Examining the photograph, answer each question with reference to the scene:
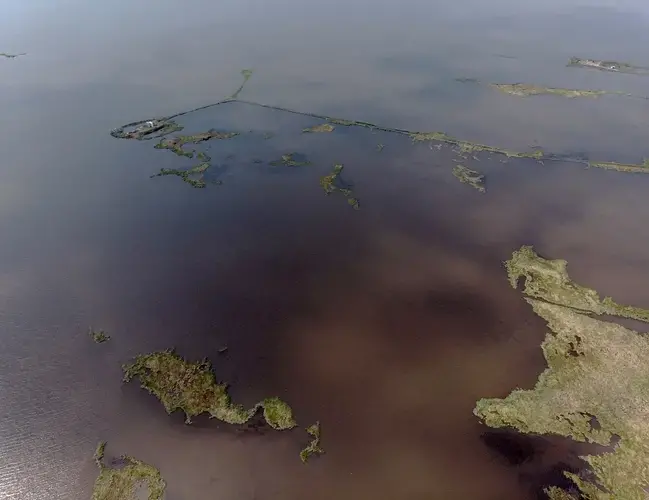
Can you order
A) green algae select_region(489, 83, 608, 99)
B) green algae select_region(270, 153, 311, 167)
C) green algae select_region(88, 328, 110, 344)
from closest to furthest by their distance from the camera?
1. green algae select_region(88, 328, 110, 344)
2. green algae select_region(270, 153, 311, 167)
3. green algae select_region(489, 83, 608, 99)

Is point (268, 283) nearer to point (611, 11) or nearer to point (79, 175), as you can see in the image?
point (79, 175)

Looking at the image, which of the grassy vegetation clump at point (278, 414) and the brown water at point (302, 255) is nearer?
the brown water at point (302, 255)

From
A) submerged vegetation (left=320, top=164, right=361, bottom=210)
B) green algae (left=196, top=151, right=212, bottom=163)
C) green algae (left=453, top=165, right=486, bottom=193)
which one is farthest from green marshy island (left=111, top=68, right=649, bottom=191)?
submerged vegetation (left=320, top=164, right=361, bottom=210)

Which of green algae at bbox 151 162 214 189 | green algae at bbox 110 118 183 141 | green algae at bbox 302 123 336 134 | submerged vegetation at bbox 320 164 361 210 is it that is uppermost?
green algae at bbox 110 118 183 141

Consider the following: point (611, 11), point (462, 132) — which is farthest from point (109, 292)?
point (611, 11)

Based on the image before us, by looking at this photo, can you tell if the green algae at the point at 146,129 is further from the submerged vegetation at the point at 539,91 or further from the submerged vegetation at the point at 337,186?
the submerged vegetation at the point at 539,91

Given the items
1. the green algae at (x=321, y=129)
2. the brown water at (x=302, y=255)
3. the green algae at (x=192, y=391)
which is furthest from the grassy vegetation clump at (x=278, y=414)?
the green algae at (x=321, y=129)

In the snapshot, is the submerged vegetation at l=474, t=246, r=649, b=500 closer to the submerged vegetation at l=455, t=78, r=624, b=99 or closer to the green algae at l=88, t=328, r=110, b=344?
the green algae at l=88, t=328, r=110, b=344
